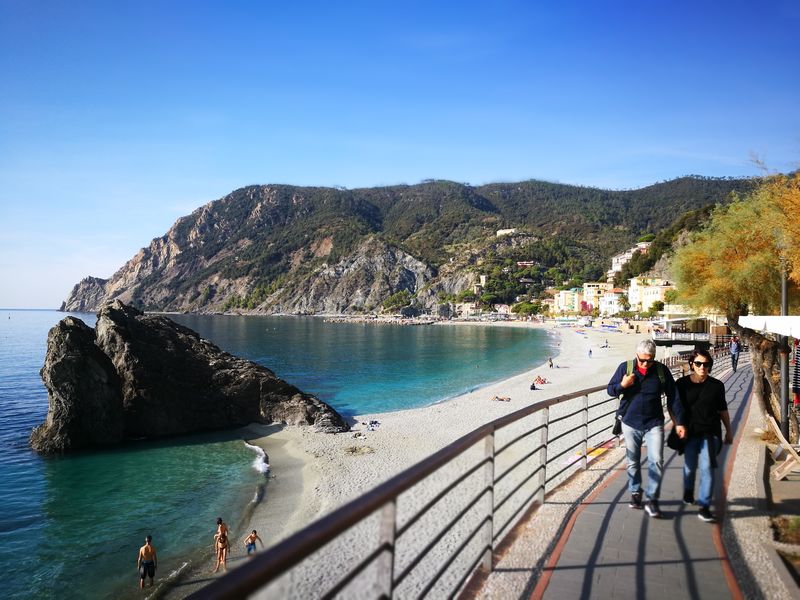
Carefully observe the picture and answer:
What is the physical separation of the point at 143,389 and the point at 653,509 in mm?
24409

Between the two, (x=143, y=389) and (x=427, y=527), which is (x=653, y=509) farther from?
(x=143, y=389)

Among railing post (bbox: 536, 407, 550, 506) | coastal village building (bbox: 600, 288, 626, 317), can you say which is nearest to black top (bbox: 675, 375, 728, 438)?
railing post (bbox: 536, 407, 550, 506)

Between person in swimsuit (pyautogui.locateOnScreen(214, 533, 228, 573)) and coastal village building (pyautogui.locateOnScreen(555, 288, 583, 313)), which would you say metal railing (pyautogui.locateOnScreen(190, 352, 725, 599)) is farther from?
coastal village building (pyautogui.locateOnScreen(555, 288, 583, 313))

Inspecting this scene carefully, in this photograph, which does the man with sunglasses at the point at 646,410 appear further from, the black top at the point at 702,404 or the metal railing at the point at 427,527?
the metal railing at the point at 427,527

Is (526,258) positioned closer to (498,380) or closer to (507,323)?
(507,323)

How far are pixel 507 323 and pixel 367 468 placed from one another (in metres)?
127

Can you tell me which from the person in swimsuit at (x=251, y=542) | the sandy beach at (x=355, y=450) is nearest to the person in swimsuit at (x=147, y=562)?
the person in swimsuit at (x=251, y=542)

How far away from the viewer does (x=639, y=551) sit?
4.27 meters

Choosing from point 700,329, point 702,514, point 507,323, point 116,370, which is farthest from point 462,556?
point 507,323

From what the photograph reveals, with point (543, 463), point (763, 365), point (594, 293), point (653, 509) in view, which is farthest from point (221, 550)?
point (594, 293)

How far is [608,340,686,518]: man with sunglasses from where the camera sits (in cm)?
530

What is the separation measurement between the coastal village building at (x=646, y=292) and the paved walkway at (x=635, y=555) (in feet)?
280

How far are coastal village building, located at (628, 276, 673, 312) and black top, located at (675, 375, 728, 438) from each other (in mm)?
84632

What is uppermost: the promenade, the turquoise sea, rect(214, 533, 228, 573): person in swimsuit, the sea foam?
the promenade
